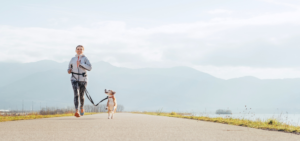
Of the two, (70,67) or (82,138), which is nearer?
(82,138)

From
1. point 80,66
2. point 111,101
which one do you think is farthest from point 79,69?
point 111,101

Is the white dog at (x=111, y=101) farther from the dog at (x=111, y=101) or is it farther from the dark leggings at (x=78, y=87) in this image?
the dark leggings at (x=78, y=87)

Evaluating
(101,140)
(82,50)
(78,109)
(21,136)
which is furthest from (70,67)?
(101,140)

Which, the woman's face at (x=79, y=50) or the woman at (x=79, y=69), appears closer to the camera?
the woman at (x=79, y=69)

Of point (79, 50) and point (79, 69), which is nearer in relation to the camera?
point (79, 69)

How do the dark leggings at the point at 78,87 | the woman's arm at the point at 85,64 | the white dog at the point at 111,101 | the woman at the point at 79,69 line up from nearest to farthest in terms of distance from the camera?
the woman's arm at the point at 85,64
the woman at the point at 79,69
the dark leggings at the point at 78,87
the white dog at the point at 111,101

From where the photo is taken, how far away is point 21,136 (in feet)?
24.5

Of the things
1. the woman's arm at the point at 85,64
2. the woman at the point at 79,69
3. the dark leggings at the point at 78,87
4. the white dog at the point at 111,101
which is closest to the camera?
the woman's arm at the point at 85,64

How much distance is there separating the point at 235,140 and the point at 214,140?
44 centimetres

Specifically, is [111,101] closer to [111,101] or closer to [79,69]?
[111,101]

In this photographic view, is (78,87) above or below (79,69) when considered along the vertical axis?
below

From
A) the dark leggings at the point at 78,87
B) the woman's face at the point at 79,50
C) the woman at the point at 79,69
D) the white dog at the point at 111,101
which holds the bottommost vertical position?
the white dog at the point at 111,101

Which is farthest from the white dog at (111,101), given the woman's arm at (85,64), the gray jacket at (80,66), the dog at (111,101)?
the woman's arm at (85,64)

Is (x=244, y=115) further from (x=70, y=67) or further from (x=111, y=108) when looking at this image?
(x=70, y=67)
